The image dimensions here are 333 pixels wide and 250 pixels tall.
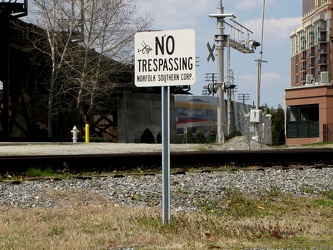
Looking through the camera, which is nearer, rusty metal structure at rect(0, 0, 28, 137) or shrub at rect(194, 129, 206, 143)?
rusty metal structure at rect(0, 0, 28, 137)

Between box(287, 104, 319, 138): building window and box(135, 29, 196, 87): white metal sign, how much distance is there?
48380mm

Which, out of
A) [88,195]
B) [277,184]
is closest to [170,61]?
[88,195]

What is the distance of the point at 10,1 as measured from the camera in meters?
38.0

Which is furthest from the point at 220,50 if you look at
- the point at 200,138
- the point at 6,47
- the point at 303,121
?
the point at 303,121

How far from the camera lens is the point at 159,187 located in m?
12.9

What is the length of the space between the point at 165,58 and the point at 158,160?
9.89m

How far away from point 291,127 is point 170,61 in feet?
169

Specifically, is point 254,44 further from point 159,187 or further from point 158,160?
point 159,187

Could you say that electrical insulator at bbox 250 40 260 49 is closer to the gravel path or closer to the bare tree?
the bare tree

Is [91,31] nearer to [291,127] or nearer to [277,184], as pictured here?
[291,127]

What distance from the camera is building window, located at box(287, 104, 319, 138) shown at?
56125mm

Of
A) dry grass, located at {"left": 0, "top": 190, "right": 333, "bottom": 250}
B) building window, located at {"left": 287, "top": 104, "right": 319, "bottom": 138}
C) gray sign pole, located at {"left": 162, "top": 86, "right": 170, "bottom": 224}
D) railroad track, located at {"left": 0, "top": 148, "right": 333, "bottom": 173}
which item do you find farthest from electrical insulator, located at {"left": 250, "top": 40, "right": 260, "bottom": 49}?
gray sign pole, located at {"left": 162, "top": 86, "right": 170, "bottom": 224}

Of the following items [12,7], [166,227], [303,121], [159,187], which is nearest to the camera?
[166,227]

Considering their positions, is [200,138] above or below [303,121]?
below
